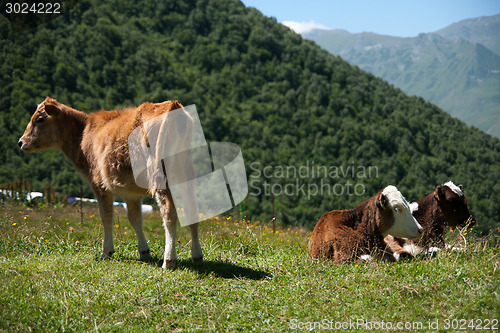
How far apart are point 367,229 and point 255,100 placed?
192 ft

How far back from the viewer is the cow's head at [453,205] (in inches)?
257

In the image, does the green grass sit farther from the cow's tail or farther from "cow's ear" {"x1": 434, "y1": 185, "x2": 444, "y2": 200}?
the cow's tail

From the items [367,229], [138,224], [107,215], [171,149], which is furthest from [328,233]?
[107,215]

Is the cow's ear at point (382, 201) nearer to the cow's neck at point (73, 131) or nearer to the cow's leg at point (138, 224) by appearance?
the cow's leg at point (138, 224)

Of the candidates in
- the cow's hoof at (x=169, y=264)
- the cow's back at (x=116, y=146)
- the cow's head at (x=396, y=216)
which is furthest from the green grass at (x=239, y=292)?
the cow's back at (x=116, y=146)

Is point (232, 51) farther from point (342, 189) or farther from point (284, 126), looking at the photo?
point (342, 189)

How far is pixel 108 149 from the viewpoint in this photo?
250 inches

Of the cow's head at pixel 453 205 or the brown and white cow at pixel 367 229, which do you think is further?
the cow's head at pixel 453 205

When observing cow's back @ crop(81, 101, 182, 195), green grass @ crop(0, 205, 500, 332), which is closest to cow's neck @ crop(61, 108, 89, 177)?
cow's back @ crop(81, 101, 182, 195)

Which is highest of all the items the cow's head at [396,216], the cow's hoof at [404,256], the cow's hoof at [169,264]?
the cow's head at [396,216]

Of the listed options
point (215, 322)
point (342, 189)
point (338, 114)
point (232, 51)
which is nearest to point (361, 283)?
point (215, 322)
